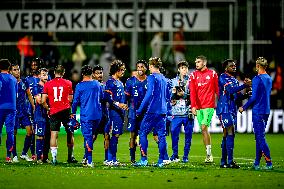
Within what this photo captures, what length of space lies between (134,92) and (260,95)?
3.27 meters

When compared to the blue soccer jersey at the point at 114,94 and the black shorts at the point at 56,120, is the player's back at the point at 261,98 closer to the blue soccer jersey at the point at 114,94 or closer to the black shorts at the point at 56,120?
the blue soccer jersey at the point at 114,94

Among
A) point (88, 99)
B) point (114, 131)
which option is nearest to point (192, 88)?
point (114, 131)

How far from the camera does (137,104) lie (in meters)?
20.6

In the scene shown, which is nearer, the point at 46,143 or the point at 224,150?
the point at 224,150

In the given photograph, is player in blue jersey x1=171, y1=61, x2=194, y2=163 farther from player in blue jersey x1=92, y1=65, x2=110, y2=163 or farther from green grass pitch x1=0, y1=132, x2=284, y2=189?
player in blue jersey x1=92, y1=65, x2=110, y2=163

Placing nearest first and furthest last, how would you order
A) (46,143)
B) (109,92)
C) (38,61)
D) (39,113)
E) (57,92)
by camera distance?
1. (57,92)
2. (109,92)
3. (46,143)
4. (39,113)
5. (38,61)

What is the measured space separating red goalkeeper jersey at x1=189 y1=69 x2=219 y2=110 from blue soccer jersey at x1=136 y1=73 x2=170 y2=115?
1.24 meters

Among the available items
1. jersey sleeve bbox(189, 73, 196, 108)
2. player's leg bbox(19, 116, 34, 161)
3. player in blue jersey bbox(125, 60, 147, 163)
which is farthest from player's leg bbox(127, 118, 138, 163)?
player's leg bbox(19, 116, 34, 161)

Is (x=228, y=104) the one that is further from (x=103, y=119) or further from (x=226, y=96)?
(x=103, y=119)

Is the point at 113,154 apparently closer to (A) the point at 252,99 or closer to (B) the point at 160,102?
(B) the point at 160,102

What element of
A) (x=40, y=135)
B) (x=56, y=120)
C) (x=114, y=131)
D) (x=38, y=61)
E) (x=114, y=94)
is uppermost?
(x=38, y=61)

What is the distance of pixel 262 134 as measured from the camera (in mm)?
18562

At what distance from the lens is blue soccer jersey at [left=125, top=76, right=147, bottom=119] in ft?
67.4

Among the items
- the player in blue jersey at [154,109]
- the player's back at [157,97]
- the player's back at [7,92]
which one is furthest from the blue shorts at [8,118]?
the player's back at [157,97]
